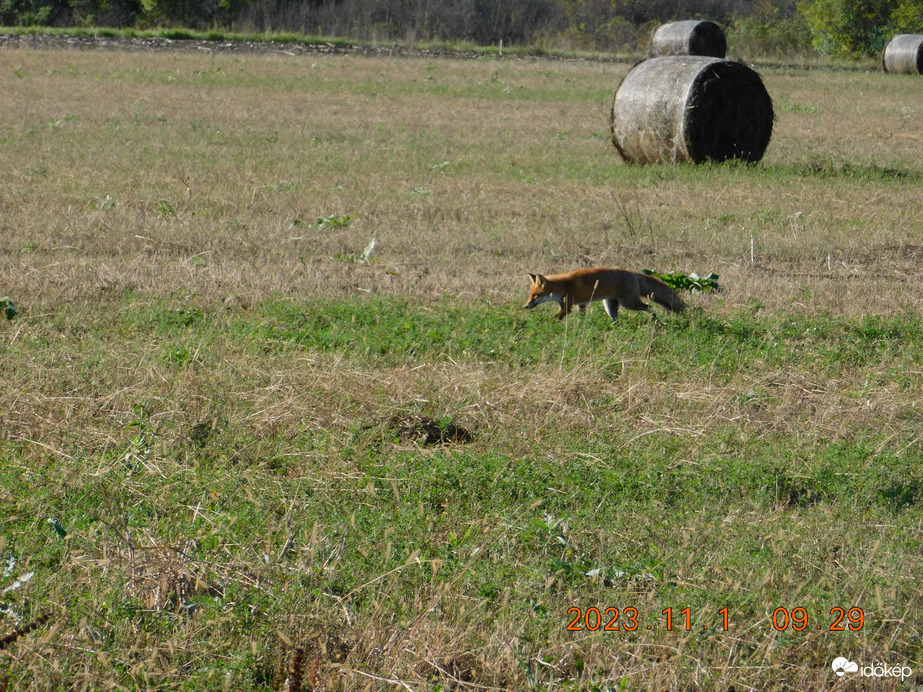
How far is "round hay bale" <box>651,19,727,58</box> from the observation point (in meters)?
31.7

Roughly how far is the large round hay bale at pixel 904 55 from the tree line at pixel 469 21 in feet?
20.7

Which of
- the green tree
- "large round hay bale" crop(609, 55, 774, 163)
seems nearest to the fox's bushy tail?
"large round hay bale" crop(609, 55, 774, 163)

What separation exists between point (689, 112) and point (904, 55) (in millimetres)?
24801

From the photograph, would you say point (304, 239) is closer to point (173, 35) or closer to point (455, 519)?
point (455, 519)

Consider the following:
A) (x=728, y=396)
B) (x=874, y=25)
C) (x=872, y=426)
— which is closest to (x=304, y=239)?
(x=728, y=396)

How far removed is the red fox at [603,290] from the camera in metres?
6.88

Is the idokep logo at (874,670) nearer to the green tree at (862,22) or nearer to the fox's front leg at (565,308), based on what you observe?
the fox's front leg at (565,308)

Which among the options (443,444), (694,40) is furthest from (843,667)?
(694,40)

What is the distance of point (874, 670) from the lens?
3.29 m

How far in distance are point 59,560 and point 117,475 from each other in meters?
0.73

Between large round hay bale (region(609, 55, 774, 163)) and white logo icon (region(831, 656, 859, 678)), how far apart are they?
11919 millimetres

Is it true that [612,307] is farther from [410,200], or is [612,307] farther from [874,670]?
[410,200]

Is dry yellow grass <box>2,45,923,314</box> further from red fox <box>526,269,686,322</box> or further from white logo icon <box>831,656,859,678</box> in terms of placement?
white logo icon <box>831,656,859,678</box>

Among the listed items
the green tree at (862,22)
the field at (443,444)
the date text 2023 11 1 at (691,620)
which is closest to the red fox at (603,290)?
the field at (443,444)
